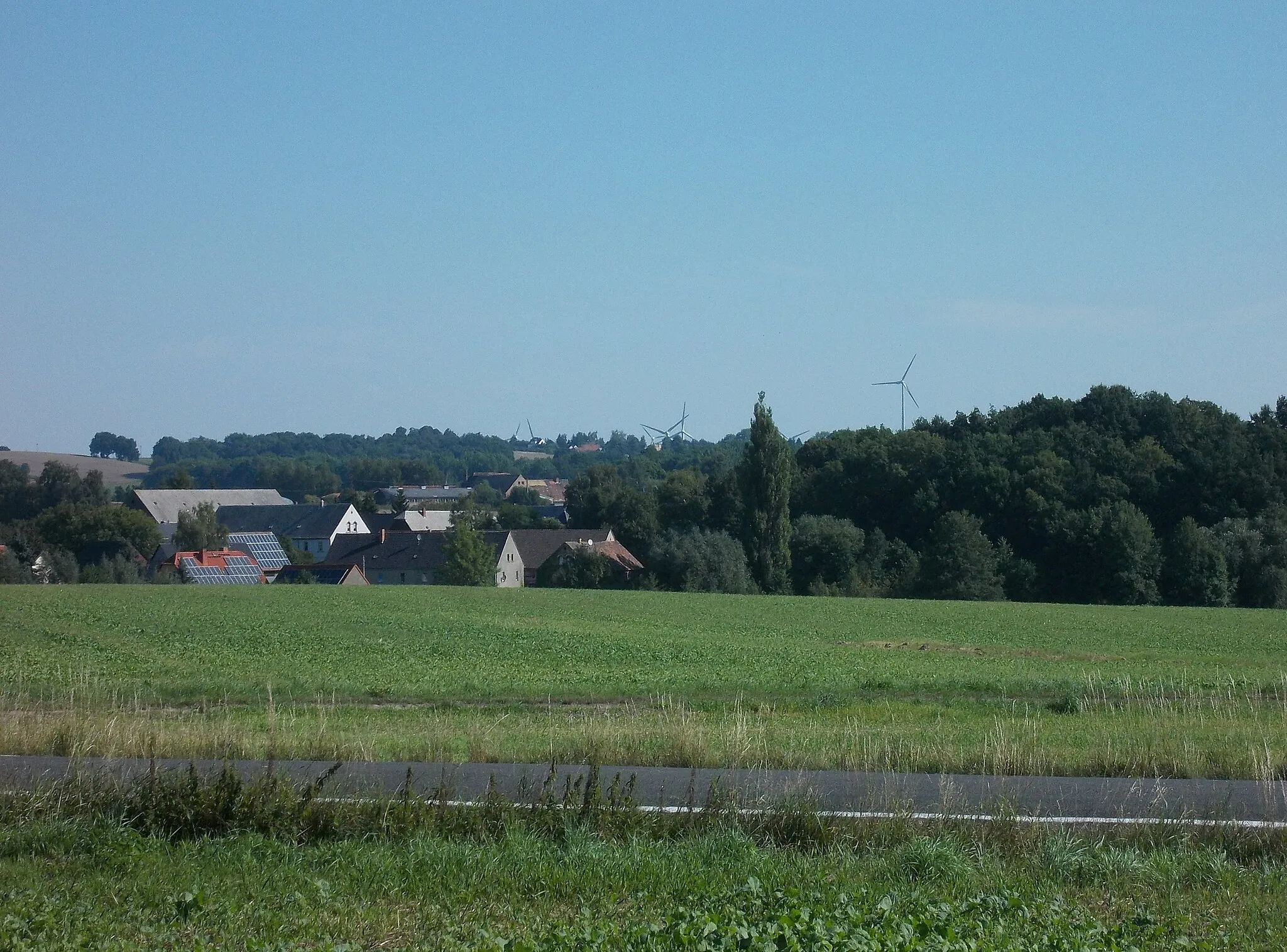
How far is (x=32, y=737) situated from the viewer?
40.6 feet

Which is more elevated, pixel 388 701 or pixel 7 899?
pixel 7 899

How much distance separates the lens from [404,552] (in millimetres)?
96750

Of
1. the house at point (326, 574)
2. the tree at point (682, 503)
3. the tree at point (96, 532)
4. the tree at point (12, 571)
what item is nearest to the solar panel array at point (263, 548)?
the house at point (326, 574)

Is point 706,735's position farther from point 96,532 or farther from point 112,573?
point 96,532

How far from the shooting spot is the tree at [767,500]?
7550cm

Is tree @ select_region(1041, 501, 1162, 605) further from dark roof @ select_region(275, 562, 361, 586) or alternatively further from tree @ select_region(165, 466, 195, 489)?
tree @ select_region(165, 466, 195, 489)

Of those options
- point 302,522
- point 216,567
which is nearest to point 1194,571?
point 216,567

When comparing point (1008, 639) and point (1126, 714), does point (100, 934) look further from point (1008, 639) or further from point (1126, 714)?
point (1008, 639)

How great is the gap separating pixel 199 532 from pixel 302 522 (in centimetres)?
3007

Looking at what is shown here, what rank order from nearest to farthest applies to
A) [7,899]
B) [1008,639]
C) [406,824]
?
1. [7,899]
2. [406,824]
3. [1008,639]

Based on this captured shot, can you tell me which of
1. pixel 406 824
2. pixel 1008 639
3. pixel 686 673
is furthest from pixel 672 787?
pixel 1008 639

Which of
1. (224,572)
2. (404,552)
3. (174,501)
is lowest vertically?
(224,572)

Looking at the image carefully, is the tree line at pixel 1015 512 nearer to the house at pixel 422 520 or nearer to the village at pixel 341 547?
the village at pixel 341 547

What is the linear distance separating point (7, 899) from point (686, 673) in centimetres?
1973
